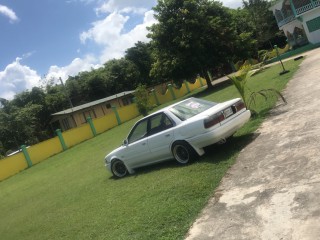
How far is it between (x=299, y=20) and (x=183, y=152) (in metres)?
33.5

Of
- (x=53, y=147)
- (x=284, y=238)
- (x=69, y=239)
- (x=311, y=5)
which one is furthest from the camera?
(x=311, y=5)

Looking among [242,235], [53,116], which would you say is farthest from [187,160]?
[53,116]

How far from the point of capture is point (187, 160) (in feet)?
26.9

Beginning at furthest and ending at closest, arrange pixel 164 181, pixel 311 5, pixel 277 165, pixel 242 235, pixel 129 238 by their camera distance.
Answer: pixel 311 5 → pixel 164 181 → pixel 277 165 → pixel 129 238 → pixel 242 235

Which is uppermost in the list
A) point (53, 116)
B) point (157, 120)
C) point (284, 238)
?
point (53, 116)

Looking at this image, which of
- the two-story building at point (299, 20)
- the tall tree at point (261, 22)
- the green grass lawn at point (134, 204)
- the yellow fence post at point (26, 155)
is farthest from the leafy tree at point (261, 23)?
the green grass lawn at point (134, 204)

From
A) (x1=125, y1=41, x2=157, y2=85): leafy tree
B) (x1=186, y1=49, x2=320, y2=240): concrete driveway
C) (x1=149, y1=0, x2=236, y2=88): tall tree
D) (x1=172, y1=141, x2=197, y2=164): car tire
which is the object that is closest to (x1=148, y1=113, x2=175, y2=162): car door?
(x1=172, y1=141, x2=197, y2=164): car tire

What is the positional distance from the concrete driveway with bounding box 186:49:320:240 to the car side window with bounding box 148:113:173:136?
1.85 m

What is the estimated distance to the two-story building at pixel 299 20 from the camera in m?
35.0

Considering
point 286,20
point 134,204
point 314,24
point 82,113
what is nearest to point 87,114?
point 82,113

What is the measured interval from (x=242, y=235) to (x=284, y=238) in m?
Answer: 0.54

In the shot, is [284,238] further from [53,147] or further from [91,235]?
[53,147]

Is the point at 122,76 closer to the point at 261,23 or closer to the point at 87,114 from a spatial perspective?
the point at 87,114

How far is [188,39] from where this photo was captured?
28328 mm
